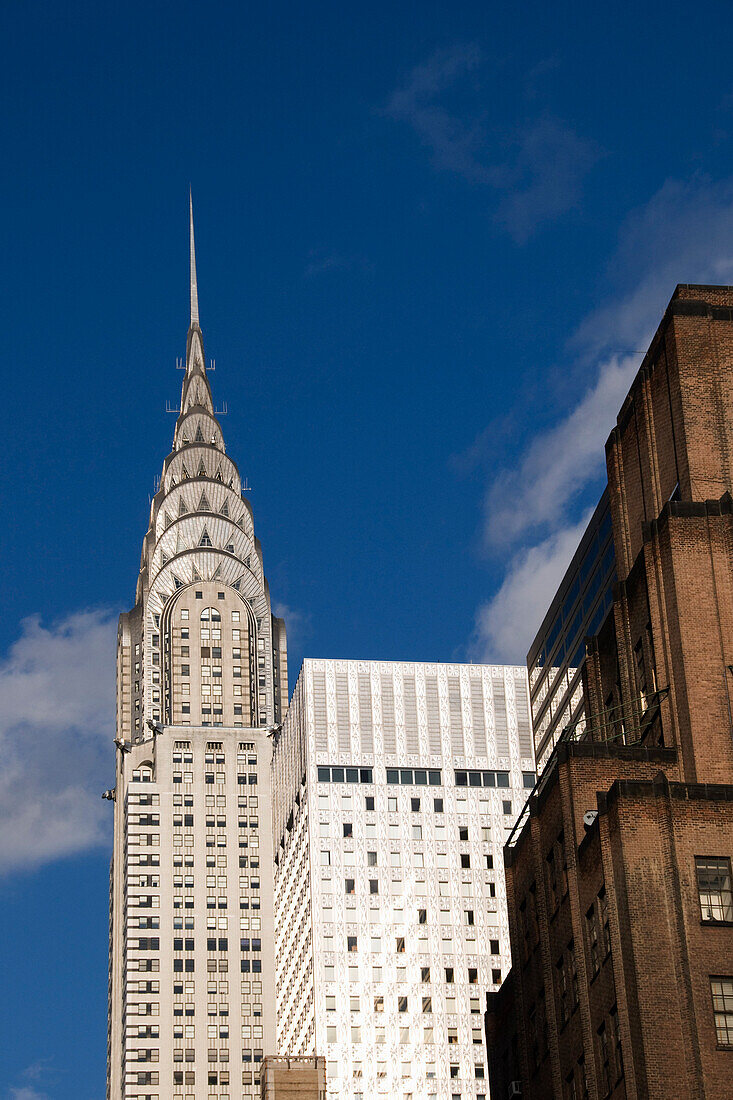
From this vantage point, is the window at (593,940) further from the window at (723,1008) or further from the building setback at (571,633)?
the building setback at (571,633)

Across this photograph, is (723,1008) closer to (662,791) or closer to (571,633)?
(662,791)

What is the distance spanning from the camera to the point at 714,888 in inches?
3066

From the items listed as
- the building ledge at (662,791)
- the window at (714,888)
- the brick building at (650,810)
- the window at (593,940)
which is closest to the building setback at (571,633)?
the brick building at (650,810)

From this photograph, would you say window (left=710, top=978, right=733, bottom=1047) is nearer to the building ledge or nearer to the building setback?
the building ledge

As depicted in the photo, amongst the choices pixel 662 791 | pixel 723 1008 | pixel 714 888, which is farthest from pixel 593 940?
pixel 723 1008

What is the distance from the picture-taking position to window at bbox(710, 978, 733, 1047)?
7475cm

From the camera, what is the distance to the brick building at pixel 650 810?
75938 millimetres

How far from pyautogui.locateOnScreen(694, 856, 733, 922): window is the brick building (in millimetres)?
54

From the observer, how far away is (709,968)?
249 feet

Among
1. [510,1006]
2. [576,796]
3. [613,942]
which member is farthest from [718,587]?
[510,1006]

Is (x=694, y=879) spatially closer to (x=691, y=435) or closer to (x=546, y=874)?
(x=546, y=874)

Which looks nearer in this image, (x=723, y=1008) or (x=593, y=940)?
(x=723, y=1008)

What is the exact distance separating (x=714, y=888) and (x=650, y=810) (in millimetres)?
3816

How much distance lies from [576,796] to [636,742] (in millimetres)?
5862
